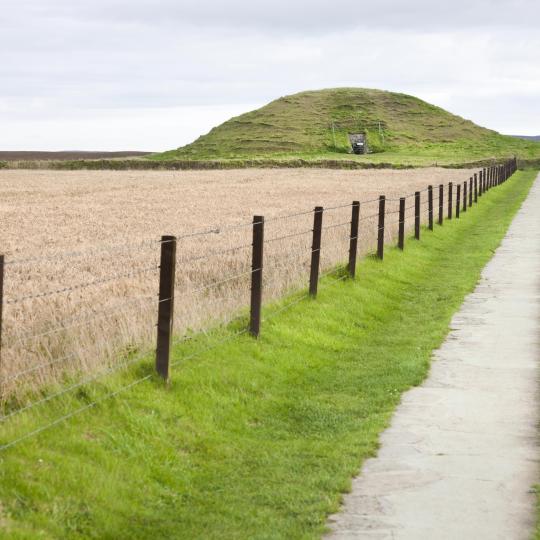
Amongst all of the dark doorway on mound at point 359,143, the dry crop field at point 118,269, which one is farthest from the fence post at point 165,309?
the dark doorway on mound at point 359,143

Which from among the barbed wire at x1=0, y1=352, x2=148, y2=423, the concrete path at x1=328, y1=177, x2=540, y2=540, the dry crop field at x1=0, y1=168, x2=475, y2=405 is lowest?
the concrete path at x1=328, y1=177, x2=540, y2=540

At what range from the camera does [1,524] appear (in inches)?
228

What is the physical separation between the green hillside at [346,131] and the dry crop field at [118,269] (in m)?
96.2

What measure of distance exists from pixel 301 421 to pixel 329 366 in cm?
242

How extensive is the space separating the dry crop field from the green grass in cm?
63

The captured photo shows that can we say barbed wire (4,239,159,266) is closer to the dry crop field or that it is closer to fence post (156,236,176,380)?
the dry crop field

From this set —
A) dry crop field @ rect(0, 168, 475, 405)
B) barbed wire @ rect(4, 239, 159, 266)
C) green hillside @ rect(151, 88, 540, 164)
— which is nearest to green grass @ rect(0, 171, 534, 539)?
dry crop field @ rect(0, 168, 475, 405)

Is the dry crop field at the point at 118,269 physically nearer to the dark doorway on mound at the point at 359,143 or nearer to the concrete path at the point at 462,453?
the concrete path at the point at 462,453

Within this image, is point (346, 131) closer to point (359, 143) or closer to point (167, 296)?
point (359, 143)

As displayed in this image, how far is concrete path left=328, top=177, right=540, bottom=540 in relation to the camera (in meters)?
6.45

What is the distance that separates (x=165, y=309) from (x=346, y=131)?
14892cm

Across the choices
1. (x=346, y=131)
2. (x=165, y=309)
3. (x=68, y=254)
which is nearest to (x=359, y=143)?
(x=346, y=131)

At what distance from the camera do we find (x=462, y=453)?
801 centimetres

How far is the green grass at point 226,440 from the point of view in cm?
640
